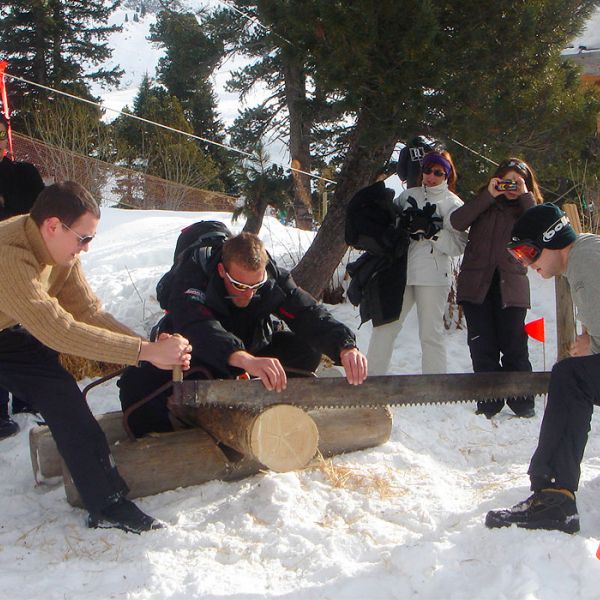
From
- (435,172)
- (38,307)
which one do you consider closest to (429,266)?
(435,172)

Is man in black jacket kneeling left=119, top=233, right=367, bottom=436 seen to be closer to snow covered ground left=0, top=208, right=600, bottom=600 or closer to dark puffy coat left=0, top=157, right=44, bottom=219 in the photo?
snow covered ground left=0, top=208, right=600, bottom=600

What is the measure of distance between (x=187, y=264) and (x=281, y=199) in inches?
90.5

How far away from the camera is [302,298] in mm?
4309

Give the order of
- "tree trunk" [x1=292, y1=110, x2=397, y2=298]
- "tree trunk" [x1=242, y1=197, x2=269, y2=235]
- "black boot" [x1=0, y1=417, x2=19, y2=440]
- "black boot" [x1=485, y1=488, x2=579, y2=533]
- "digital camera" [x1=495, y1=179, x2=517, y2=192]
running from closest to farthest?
"black boot" [x1=485, y1=488, x2=579, y2=533] → "black boot" [x1=0, y1=417, x2=19, y2=440] → "digital camera" [x1=495, y1=179, x2=517, y2=192] → "tree trunk" [x1=292, y1=110, x2=397, y2=298] → "tree trunk" [x1=242, y1=197, x2=269, y2=235]

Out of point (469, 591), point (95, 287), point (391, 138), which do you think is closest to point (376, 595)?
point (469, 591)

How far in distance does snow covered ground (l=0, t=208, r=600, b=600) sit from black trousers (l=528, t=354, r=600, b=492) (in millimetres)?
278

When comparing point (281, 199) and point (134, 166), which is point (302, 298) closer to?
point (281, 199)

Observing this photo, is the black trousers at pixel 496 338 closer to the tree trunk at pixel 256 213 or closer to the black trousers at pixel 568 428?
the black trousers at pixel 568 428

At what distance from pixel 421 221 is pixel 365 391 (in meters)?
1.64

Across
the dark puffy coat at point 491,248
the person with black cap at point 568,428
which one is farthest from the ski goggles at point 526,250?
the dark puffy coat at point 491,248

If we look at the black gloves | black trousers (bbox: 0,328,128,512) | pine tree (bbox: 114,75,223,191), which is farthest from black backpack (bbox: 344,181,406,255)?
pine tree (bbox: 114,75,223,191)

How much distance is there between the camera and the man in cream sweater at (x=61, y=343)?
313 cm

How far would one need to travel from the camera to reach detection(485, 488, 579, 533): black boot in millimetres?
3250

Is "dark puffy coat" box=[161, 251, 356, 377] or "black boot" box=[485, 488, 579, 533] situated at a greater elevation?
"dark puffy coat" box=[161, 251, 356, 377]
